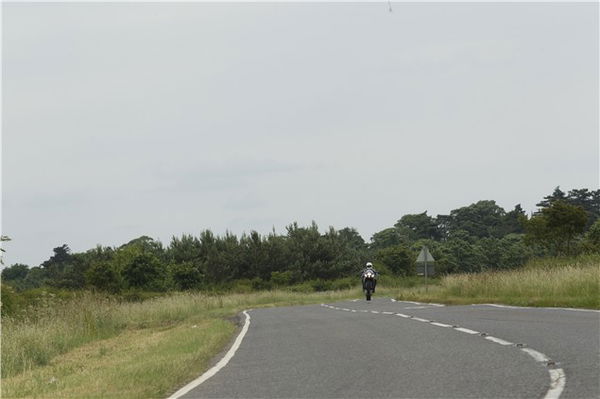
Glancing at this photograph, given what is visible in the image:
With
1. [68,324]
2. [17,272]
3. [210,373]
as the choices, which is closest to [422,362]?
[210,373]

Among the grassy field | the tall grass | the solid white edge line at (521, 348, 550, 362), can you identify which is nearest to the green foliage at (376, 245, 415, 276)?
the grassy field

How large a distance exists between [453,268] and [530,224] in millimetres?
48257

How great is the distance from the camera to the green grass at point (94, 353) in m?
9.37

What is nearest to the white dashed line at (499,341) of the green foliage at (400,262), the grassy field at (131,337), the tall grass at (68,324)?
the grassy field at (131,337)

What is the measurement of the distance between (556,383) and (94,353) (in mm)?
11538

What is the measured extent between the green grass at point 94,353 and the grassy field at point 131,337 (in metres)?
0.02

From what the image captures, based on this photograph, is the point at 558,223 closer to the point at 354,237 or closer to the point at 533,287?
the point at 533,287

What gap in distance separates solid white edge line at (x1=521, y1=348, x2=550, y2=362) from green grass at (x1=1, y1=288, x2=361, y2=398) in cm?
443

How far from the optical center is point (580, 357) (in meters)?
8.75

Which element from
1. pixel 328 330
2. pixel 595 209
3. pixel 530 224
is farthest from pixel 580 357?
pixel 595 209

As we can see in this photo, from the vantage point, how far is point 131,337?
20781 mm

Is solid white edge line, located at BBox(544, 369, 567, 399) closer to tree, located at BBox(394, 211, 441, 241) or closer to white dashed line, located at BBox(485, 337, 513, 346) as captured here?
white dashed line, located at BBox(485, 337, 513, 346)

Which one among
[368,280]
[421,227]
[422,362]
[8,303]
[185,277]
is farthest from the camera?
[421,227]

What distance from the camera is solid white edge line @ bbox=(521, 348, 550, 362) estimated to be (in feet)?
28.9
